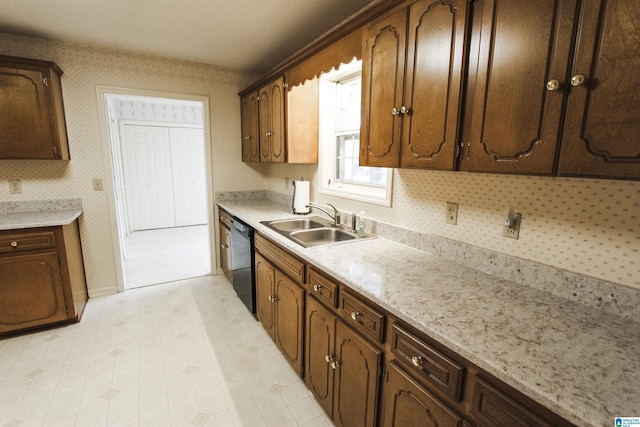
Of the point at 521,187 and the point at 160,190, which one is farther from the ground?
the point at 521,187

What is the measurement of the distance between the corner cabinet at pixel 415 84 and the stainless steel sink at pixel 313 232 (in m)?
0.69

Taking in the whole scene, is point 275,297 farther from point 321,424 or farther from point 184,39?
point 184,39

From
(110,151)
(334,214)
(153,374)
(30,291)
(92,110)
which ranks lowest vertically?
(153,374)

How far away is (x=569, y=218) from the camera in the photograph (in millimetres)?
1129

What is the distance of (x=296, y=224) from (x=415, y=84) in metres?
1.57

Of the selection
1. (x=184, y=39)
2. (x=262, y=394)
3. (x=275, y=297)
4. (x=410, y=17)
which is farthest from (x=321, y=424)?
(x=184, y=39)

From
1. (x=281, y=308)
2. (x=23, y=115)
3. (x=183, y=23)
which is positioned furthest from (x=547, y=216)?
(x=23, y=115)

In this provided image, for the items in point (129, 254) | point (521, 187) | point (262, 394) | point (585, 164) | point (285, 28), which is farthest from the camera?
point (129, 254)

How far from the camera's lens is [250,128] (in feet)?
10.9

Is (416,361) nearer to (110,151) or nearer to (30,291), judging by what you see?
(30,291)

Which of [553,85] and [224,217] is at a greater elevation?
[553,85]

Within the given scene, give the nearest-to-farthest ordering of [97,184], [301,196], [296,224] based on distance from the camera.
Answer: [296,224] < [301,196] < [97,184]

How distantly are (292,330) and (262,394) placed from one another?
0.41 m

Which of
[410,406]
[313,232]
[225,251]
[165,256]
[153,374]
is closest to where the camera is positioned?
[410,406]
